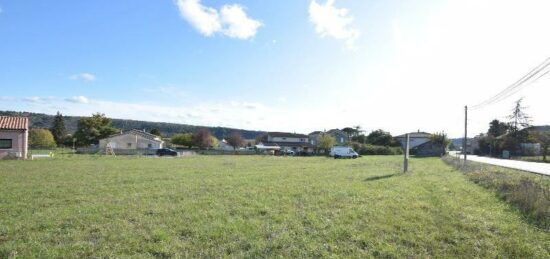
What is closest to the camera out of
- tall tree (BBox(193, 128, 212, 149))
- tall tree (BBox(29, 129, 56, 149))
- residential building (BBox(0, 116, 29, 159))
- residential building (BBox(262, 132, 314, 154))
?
residential building (BBox(0, 116, 29, 159))

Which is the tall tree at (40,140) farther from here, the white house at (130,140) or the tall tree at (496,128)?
the tall tree at (496,128)

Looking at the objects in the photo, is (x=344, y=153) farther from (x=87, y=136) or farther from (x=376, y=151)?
(x=87, y=136)

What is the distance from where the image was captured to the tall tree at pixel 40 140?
82.8 meters

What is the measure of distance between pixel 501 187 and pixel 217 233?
1373cm

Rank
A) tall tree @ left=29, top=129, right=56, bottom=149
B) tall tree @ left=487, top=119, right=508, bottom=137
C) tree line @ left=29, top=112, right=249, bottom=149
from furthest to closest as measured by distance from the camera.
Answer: tall tree @ left=487, top=119, right=508, bottom=137, tree line @ left=29, top=112, right=249, bottom=149, tall tree @ left=29, top=129, right=56, bottom=149

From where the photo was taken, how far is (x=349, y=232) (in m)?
7.99

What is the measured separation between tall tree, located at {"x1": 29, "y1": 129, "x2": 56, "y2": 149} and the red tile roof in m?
49.0

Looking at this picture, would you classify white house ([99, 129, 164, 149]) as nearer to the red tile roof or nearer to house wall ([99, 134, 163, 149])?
house wall ([99, 134, 163, 149])

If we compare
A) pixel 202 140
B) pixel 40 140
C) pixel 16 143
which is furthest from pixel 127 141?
pixel 16 143

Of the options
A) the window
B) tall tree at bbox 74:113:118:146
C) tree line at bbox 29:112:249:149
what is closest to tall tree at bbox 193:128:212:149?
tree line at bbox 29:112:249:149

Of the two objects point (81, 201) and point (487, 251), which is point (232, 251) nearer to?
point (487, 251)

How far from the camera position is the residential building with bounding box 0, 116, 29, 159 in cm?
3669

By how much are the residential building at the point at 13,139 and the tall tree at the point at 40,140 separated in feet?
168

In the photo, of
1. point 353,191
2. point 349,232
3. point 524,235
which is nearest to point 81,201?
point 349,232
